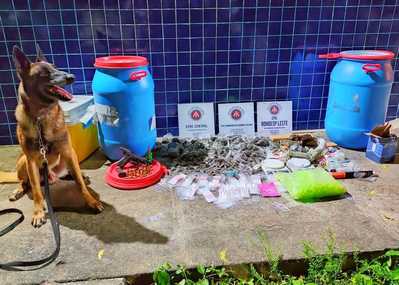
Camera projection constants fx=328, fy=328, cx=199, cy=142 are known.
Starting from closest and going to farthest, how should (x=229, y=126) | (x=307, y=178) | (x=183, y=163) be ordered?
(x=307, y=178) → (x=183, y=163) → (x=229, y=126)

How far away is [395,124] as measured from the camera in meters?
3.12

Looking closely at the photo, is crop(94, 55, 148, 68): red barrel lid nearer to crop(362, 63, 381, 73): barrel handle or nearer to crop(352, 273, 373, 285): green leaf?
crop(362, 63, 381, 73): barrel handle

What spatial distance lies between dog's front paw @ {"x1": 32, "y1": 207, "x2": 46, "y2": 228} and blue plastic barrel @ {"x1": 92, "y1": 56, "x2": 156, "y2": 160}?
76 centimetres

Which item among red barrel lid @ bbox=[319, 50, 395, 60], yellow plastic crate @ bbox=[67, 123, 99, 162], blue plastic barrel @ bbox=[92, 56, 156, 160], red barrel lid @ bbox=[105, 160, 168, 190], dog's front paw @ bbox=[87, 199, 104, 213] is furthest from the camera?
red barrel lid @ bbox=[319, 50, 395, 60]

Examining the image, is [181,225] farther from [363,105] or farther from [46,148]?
[363,105]

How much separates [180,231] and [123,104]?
1022 mm

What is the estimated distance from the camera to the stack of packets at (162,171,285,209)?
2.07 m

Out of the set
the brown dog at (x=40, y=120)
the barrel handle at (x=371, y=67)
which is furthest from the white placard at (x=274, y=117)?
the brown dog at (x=40, y=120)

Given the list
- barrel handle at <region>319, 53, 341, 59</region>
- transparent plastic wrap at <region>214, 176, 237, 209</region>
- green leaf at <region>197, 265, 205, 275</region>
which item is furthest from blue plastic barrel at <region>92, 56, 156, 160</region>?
barrel handle at <region>319, 53, 341, 59</region>

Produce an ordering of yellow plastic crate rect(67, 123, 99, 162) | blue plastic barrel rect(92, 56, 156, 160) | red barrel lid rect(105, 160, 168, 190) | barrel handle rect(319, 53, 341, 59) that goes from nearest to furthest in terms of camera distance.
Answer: red barrel lid rect(105, 160, 168, 190) → blue plastic barrel rect(92, 56, 156, 160) → yellow plastic crate rect(67, 123, 99, 162) → barrel handle rect(319, 53, 341, 59)

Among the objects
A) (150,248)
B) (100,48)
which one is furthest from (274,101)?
(150,248)

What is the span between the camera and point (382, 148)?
2416mm

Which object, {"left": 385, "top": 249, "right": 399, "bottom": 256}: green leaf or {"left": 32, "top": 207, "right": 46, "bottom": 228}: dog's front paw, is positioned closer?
{"left": 385, "top": 249, "right": 399, "bottom": 256}: green leaf

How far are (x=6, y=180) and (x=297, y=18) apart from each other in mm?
2585
